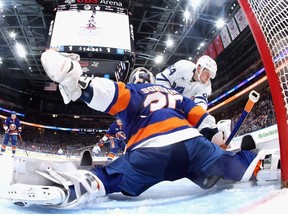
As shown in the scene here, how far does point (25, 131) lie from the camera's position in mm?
20438

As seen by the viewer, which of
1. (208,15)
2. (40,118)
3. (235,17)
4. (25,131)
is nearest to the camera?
(235,17)

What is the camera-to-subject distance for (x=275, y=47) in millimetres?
1398

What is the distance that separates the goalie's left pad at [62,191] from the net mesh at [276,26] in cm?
103

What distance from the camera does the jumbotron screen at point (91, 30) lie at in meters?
6.34

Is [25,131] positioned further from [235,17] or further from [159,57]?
[235,17]

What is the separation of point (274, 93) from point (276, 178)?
1.89 feet

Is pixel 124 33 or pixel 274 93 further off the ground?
pixel 124 33

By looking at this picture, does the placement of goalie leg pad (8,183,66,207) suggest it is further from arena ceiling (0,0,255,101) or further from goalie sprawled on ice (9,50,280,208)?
arena ceiling (0,0,255,101)

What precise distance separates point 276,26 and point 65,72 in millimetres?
1046

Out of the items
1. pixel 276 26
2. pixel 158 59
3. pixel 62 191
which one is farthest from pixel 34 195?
pixel 158 59

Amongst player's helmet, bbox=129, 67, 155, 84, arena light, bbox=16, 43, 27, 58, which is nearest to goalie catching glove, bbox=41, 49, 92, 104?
player's helmet, bbox=129, 67, 155, 84

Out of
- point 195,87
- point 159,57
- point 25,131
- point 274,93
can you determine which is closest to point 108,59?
point 195,87

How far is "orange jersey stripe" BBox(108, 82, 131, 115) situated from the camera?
1.64 metres

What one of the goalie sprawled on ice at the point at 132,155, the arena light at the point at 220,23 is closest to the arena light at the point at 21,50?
the arena light at the point at 220,23
